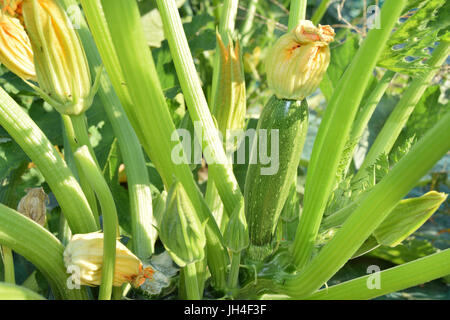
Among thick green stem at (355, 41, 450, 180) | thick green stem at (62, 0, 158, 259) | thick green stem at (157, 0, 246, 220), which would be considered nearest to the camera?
thick green stem at (157, 0, 246, 220)

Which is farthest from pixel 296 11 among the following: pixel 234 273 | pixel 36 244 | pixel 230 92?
pixel 36 244

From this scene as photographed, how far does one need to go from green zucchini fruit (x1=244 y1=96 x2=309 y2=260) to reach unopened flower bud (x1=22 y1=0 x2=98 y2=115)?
248 millimetres

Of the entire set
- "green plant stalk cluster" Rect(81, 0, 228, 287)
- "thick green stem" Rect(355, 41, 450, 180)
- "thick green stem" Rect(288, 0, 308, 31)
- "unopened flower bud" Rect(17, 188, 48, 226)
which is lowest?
"unopened flower bud" Rect(17, 188, 48, 226)

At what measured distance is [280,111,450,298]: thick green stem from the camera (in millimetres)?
538

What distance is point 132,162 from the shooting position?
2.62ft

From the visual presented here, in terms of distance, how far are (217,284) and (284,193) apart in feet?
0.56

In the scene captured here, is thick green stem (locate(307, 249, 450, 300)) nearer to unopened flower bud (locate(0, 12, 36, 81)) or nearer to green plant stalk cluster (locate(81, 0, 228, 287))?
green plant stalk cluster (locate(81, 0, 228, 287))

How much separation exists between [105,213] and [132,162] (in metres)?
0.20

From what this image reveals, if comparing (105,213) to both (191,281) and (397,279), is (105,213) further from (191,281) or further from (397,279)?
(397,279)

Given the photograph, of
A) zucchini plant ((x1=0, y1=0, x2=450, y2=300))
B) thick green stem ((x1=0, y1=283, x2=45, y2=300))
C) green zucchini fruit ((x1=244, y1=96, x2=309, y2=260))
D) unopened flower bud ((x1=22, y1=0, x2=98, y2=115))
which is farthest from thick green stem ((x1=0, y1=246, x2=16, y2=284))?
green zucchini fruit ((x1=244, y1=96, x2=309, y2=260))

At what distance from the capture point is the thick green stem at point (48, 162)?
677 millimetres

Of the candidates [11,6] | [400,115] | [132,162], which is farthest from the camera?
[400,115]

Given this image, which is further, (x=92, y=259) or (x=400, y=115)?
(x=400, y=115)

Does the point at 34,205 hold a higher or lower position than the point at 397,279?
higher
